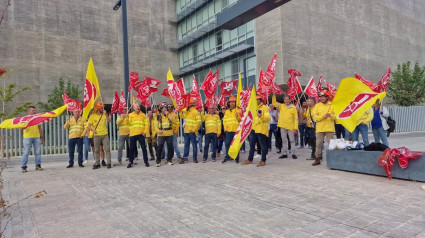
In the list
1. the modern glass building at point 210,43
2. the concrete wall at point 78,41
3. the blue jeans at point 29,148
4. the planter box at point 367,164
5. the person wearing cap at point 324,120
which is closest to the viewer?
the planter box at point 367,164

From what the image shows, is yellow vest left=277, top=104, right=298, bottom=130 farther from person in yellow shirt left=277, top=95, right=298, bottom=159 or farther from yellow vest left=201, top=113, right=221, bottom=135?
yellow vest left=201, top=113, right=221, bottom=135

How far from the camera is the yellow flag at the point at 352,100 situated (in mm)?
6254

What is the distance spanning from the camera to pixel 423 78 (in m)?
30.6

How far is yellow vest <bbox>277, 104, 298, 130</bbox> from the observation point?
30.6 feet

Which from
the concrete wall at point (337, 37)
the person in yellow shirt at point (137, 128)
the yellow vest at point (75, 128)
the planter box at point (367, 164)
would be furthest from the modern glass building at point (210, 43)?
the planter box at point (367, 164)

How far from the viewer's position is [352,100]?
6477mm

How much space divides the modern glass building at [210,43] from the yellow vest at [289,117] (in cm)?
1706

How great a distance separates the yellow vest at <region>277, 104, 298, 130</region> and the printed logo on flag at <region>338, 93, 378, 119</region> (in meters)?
2.76

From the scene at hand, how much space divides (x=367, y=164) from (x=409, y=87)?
89.6 ft

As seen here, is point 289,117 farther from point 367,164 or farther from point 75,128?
point 75,128

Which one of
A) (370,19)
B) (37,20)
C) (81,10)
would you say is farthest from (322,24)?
(37,20)

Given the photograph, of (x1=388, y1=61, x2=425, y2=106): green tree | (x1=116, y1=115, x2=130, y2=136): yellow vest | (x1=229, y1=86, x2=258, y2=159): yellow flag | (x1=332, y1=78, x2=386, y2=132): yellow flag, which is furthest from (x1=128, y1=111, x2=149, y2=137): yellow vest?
(x1=388, y1=61, x2=425, y2=106): green tree

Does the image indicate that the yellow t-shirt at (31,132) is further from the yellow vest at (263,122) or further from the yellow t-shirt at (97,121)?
the yellow vest at (263,122)

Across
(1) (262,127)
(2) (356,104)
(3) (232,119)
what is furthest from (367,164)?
(3) (232,119)
